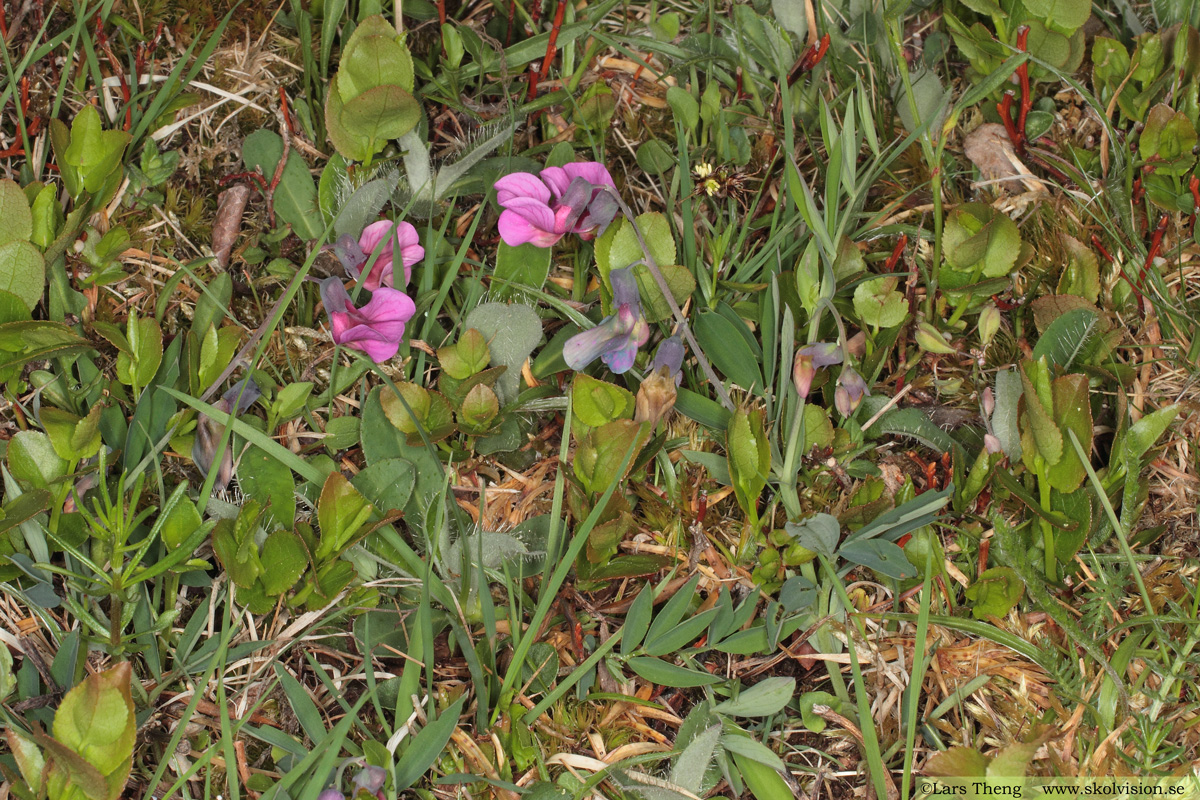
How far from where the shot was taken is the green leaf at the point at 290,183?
6.75 feet

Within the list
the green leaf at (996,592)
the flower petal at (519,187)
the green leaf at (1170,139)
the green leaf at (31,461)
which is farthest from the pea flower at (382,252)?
the green leaf at (1170,139)

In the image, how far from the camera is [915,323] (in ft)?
6.68

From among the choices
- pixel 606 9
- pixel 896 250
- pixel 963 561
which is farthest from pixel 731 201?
pixel 963 561

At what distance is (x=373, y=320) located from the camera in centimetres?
189

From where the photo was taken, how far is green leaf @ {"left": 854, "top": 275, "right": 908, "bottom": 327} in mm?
1902

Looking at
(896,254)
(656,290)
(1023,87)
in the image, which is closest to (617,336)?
(656,290)

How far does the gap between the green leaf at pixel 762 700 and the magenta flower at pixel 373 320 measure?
0.94 m

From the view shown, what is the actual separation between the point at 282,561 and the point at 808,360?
3.35 ft

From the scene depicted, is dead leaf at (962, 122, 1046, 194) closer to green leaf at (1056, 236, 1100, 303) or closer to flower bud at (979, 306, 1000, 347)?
green leaf at (1056, 236, 1100, 303)

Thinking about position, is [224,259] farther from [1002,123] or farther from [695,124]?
[1002,123]

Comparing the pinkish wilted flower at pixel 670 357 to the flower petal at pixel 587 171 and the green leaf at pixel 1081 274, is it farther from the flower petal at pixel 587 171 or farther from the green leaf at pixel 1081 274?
the green leaf at pixel 1081 274

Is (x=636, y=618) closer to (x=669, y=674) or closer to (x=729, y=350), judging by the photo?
(x=669, y=674)

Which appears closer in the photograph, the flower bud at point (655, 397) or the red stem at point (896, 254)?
the flower bud at point (655, 397)

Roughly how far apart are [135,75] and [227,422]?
0.99 meters
